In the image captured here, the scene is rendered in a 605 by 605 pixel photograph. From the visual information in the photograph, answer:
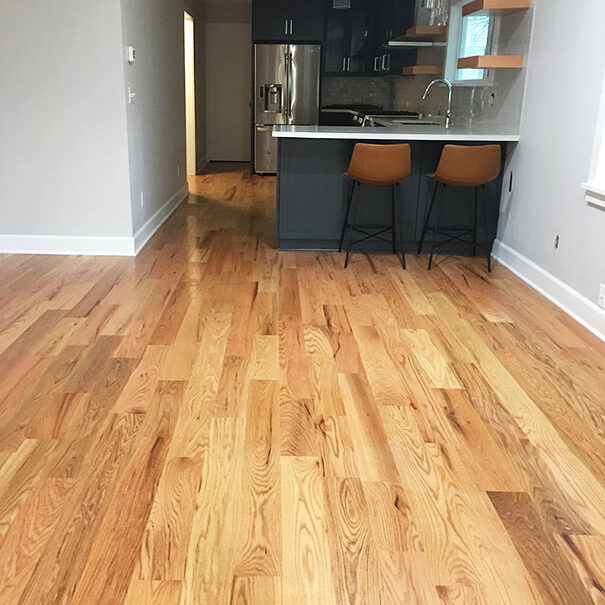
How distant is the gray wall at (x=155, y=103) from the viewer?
499 centimetres

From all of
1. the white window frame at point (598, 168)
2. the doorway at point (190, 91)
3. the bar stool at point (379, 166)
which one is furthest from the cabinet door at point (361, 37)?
the white window frame at point (598, 168)

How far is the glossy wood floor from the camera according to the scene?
1736 mm

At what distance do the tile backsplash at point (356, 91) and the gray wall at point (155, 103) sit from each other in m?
2.91

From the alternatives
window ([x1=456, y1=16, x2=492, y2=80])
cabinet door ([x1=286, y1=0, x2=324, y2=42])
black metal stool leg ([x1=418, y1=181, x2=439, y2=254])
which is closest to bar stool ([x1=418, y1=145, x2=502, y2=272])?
black metal stool leg ([x1=418, y1=181, x2=439, y2=254])

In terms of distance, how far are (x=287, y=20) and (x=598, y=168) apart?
635cm

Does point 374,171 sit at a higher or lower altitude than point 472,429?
higher

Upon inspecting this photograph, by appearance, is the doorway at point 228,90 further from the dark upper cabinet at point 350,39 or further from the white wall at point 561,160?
the white wall at point 561,160

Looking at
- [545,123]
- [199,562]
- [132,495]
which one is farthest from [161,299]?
[545,123]

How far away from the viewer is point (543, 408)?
8.82ft

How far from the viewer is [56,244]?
4.98 m

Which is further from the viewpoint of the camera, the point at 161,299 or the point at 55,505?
the point at 161,299

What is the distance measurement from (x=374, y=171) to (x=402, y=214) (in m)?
0.62

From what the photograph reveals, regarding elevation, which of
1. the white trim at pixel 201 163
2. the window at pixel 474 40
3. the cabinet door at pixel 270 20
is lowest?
the white trim at pixel 201 163

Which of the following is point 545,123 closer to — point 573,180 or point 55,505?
point 573,180
